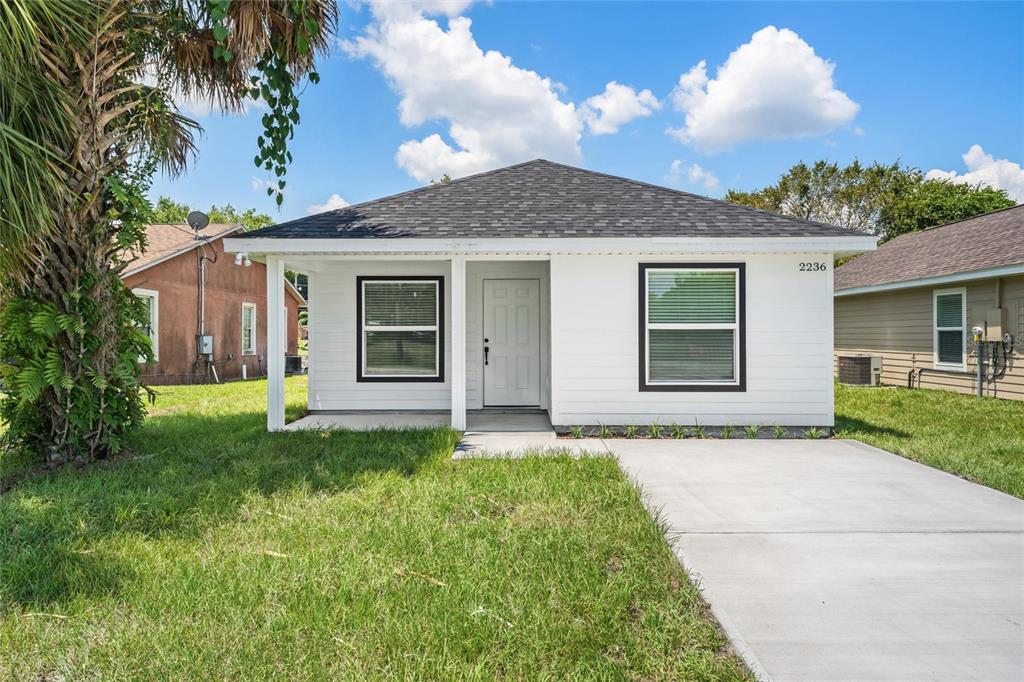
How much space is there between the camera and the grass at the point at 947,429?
17.3 ft

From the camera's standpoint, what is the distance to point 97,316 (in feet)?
17.0

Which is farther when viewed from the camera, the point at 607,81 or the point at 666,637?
the point at 607,81

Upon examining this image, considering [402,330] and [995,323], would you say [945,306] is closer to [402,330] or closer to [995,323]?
[995,323]

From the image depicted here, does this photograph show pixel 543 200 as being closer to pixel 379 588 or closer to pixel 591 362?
pixel 591 362

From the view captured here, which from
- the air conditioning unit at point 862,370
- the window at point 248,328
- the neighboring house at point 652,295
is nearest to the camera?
the neighboring house at point 652,295

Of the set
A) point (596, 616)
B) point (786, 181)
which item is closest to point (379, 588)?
point (596, 616)

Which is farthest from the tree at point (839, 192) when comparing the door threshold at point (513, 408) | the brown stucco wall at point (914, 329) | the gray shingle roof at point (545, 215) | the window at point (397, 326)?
the window at point (397, 326)

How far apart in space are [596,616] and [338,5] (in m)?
6.48

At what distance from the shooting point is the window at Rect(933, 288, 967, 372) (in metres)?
10.9

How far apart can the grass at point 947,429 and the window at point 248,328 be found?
647 inches

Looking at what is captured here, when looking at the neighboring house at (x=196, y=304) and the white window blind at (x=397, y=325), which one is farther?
the neighboring house at (x=196, y=304)

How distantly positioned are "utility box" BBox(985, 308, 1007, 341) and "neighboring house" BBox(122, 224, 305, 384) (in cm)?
1478

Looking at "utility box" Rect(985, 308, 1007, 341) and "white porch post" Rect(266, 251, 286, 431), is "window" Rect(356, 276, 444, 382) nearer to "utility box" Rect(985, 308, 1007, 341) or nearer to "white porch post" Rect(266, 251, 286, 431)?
"white porch post" Rect(266, 251, 286, 431)

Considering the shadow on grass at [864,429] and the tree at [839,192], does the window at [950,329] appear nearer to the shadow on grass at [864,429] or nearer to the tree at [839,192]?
the shadow on grass at [864,429]
